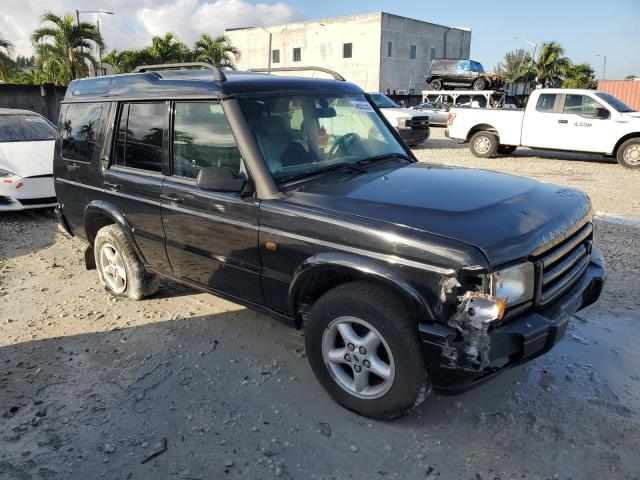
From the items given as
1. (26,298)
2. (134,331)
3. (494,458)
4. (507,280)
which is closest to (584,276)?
(507,280)

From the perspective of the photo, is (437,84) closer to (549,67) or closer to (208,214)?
(549,67)

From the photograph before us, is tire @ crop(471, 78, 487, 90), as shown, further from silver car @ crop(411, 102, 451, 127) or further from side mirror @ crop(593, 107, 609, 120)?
side mirror @ crop(593, 107, 609, 120)

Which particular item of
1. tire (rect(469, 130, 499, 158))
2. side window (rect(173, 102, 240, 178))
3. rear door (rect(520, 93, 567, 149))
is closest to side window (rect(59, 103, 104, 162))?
side window (rect(173, 102, 240, 178))

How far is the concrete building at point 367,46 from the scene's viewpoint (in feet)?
163

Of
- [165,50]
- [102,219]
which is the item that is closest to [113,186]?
[102,219]

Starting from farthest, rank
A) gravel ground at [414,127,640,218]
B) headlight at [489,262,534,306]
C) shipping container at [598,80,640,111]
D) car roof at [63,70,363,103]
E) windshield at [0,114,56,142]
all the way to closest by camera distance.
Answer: shipping container at [598,80,640,111] → gravel ground at [414,127,640,218] → windshield at [0,114,56,142] → car roof at [63,70,363,103] → headlight at [489,262,534,306]

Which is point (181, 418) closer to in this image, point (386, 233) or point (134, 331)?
point (134, 331)

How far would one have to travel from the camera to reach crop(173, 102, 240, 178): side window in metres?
3.45

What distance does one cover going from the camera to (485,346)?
8.20 feet

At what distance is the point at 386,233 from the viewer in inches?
106

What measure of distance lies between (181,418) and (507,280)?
6.77 ft

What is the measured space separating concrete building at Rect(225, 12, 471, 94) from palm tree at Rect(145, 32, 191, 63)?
1659 cm

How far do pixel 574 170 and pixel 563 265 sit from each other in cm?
1087

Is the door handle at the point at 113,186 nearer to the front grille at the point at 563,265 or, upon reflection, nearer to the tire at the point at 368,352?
the tire at the point at 368,352
